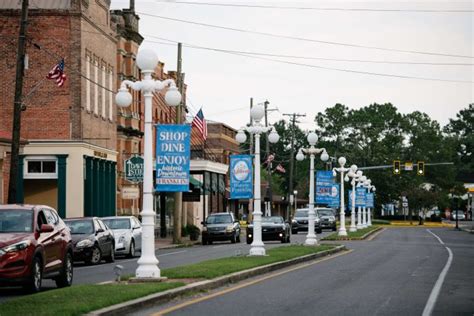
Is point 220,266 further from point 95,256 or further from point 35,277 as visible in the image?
point 95,256

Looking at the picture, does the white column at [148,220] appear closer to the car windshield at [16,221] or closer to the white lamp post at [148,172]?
the white lamp post at [148,172]

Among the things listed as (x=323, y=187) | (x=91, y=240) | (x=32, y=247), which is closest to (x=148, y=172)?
(x=32, y=247)

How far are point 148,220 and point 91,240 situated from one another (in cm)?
1140

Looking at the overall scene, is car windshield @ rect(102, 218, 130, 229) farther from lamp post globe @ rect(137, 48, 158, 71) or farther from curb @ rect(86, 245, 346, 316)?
lamp post globe @ rect(137, 48, 158, 71)

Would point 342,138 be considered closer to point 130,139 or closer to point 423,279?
point 130,139

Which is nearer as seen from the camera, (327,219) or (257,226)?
(257,226)

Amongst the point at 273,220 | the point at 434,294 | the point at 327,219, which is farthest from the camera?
the point at 327,219

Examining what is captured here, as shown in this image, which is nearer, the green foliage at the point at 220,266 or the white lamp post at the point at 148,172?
the white lamp post at the point at 148,172

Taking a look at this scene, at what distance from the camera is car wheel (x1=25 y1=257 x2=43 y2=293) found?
19719 mm

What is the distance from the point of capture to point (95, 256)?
33062 millimetres

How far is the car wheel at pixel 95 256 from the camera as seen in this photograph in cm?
3297

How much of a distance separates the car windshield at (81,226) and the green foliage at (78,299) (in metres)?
13.8

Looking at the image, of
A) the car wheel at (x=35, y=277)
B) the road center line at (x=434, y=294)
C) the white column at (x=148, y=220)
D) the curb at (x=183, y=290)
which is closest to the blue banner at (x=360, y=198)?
the road center line at (x=434, y=294)

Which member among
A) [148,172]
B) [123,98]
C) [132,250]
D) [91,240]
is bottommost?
[132,250]
